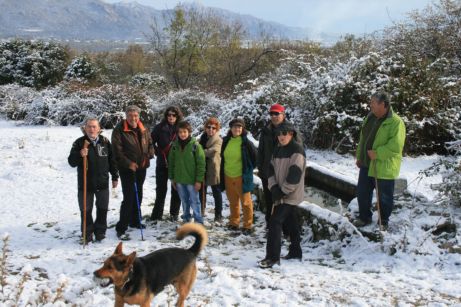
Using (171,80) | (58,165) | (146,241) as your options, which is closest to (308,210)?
(146,241)

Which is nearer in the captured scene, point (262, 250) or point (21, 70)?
point (262, 250)

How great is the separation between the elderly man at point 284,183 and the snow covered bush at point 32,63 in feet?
73.9

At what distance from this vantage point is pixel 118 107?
53.2ft

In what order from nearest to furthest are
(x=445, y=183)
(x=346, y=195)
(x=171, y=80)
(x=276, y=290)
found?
(x=276, y=290) → (x=445, y=183) → (x=346, y=195) → (x=171, y=80)

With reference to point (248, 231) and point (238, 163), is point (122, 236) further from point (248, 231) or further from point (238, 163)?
point (238, 163)

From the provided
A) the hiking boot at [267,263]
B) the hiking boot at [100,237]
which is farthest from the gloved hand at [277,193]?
the hiking boot at [100,237]

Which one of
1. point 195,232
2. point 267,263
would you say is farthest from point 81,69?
point 195,232

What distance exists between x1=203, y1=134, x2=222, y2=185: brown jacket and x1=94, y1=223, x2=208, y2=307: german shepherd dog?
7.94 ft

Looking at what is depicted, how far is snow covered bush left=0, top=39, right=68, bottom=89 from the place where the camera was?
24391mm

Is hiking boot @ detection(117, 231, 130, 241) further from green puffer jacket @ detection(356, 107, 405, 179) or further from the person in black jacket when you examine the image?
green puffer jacket @ detection(356, 107, 405, 179)

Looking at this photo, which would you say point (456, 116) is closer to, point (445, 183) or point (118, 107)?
point (445, 183)

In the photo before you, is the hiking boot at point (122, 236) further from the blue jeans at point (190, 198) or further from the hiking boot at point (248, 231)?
the hiking boot at point (248, 231)

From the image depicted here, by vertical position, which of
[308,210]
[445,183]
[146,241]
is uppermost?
[445,183]

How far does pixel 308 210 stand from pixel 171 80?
71.1ft
